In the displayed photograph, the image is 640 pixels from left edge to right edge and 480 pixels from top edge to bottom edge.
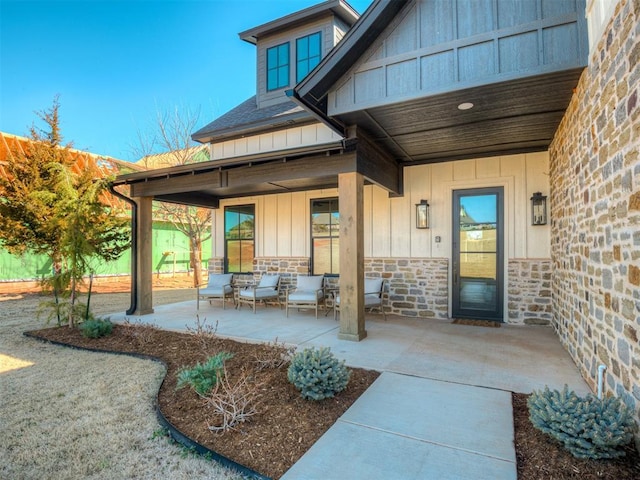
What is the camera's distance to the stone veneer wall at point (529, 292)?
5906mm

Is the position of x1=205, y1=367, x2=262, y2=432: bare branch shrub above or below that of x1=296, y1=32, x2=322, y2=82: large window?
below

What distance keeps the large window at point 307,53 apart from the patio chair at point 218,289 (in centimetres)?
504

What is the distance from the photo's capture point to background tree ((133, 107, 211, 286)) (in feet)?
41.7

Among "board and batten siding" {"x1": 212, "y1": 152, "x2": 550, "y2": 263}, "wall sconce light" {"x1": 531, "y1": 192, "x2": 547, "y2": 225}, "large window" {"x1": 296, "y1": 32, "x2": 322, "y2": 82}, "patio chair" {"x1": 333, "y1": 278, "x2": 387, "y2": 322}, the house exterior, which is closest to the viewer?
the house exterior

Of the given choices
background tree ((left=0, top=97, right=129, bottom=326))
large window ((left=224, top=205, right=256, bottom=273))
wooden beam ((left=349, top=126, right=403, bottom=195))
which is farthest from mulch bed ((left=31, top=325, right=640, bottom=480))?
background tree ((left=0, top=97, right=129, bottom=326))

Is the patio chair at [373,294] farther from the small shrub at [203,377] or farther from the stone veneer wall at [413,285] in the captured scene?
the small shrub at [203,377]

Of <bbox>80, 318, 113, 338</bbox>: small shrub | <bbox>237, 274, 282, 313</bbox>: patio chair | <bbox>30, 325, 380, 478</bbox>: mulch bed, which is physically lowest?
<bbox>30, 325, 380, 478</bbox>: mulch bed

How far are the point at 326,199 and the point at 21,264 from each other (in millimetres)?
11409

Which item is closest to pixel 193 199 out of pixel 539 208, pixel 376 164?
pixel 376 164

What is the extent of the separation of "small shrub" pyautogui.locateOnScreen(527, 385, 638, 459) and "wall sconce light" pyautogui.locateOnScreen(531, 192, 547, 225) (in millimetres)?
4085

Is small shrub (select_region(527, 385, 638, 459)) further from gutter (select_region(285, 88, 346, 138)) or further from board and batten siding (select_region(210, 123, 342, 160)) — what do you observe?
board and batten siding (select_region(210, 123, 342, 160))

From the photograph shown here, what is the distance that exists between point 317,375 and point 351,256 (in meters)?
2.21

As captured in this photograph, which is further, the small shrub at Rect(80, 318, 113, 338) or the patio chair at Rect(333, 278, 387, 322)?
the patio chair at Rect(333, 278, 387, 322)

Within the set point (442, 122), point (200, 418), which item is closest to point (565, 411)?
point (200, 418)
